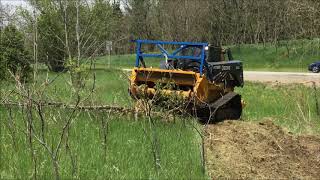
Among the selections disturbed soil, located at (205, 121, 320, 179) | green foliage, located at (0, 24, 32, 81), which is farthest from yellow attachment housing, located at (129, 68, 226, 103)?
green foliage, located at (0, 24, 32, 81)

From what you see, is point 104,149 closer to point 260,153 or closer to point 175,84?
point 260,153

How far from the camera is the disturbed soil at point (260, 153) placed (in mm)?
7219

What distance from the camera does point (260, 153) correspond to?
8.38 metres

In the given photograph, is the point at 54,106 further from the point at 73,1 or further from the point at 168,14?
the point at 168,14

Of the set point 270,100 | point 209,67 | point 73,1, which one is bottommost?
point 270,100

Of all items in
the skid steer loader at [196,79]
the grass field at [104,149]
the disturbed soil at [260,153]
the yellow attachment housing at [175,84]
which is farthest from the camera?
the skid steer loader at [196,79]

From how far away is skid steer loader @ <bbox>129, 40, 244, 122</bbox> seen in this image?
11.6m

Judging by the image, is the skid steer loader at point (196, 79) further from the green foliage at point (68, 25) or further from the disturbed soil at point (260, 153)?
the green foliage at point (68, 25)

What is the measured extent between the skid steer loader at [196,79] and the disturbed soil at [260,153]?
0.87m

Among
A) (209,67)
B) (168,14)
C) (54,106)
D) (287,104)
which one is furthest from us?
(168,14)

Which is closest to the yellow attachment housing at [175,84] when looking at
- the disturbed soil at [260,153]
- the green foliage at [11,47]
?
the disturbed soil at [260,153]

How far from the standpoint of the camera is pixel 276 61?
142ft

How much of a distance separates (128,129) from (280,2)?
134 feet

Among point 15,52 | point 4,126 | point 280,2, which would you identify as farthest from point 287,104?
point 280,2
